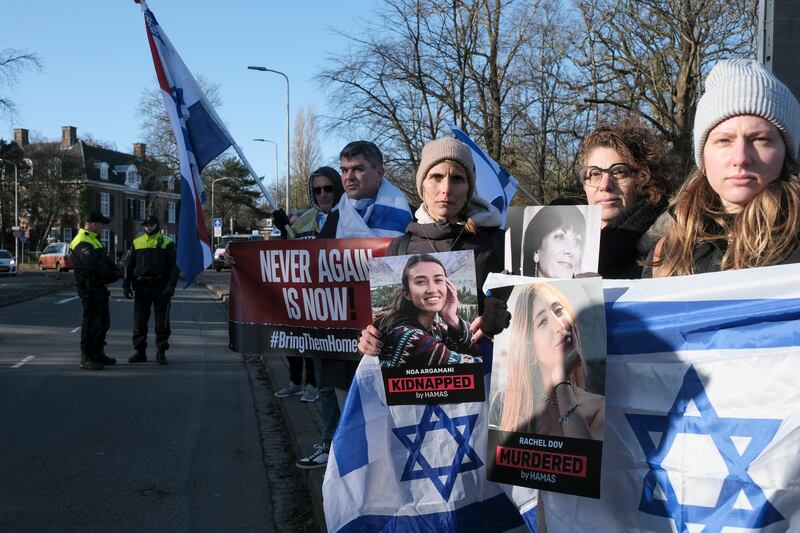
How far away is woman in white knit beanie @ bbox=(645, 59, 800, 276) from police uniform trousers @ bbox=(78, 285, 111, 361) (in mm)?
9741

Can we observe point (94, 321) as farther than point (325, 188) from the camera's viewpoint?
Yes

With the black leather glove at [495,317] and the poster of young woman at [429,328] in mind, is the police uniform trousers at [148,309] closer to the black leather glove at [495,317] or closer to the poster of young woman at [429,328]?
the poster of young woman at [429,328]

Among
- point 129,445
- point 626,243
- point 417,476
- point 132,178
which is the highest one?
point 132,178

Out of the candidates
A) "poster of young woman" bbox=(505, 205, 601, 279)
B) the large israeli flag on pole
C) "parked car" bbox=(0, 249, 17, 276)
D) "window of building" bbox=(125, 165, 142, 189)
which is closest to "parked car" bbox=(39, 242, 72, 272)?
"parked car" bbox=(0, 249, 17, 276)

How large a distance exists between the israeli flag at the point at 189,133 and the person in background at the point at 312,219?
75 centimetres

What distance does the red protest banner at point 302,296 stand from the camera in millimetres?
4570

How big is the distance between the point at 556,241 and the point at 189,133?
163 inches

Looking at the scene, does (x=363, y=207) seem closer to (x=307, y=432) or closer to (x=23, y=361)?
(x=307, y=432)

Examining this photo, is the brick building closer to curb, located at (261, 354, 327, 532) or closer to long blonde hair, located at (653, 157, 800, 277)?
curb, located at (261, 354, 327, 532)

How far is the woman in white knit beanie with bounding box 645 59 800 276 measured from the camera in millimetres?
2059

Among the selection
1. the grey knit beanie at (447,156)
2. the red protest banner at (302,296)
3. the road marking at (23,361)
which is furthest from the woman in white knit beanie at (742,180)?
the road marking at (23,361)

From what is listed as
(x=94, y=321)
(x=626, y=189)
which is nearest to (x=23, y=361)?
(x=94, y=321)

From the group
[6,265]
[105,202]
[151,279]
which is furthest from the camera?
[105,202]

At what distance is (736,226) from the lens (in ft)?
7.03
